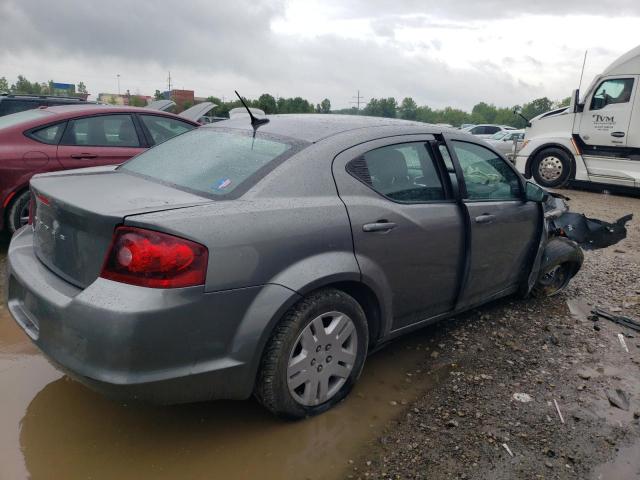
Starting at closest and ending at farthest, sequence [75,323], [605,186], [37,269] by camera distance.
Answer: [75,323]
[37,269]
[605,186]

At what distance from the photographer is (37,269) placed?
2.61m

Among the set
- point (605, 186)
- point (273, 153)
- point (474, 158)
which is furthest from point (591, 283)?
point (605, 186)

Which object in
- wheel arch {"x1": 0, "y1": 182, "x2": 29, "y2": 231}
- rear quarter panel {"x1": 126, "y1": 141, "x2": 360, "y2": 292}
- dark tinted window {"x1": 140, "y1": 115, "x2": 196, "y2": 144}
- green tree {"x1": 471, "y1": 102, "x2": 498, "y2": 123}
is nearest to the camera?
rear quarter panel {"x1": 126, "y1": 141, "x2": 360, "y2": 292}

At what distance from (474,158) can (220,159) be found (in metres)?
1.83

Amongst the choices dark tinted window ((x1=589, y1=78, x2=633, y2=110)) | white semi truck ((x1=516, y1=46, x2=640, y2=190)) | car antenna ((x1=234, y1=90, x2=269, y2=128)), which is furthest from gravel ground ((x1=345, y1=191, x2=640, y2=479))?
dark tinted window ((x1=589, y1=78, x2=633, y2=110))

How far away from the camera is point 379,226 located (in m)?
2.82

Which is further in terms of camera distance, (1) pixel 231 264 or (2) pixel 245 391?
(2) pixel 245 391

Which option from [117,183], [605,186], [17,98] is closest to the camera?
[117,183]

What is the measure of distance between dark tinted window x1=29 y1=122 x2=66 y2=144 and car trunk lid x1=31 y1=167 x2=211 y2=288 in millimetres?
2683

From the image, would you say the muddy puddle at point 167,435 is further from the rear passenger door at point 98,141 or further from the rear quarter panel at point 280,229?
the rear passenger door at point 98,141

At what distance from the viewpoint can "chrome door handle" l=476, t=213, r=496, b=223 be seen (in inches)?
135

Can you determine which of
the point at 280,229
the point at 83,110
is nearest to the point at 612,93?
the point at 83,110

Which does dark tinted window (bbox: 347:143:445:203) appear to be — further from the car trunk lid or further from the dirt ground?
the dirt ground

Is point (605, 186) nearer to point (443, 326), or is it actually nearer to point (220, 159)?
point (443, 326)
